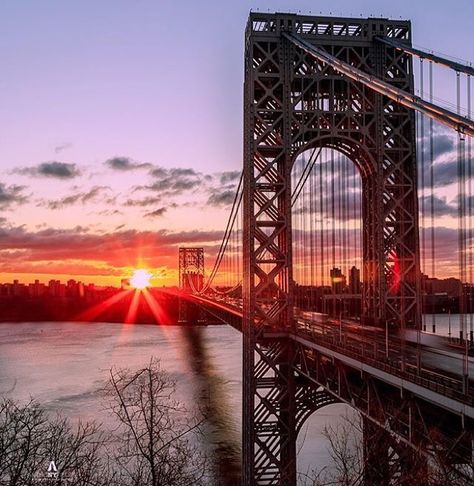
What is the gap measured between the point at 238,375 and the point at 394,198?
39.2m

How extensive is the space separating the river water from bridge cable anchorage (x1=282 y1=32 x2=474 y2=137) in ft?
40.0

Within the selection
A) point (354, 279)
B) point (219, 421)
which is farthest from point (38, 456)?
point (219, 421)

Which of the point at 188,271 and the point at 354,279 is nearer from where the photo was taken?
the point at 354,279

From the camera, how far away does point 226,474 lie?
2917 centimetres

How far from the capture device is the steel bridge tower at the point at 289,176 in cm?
2120

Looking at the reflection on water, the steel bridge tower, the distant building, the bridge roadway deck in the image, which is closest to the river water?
the reflection on water

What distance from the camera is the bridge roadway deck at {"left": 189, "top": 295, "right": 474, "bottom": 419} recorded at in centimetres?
1006

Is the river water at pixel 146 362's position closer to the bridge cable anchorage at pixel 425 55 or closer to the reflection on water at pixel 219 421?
the reflection on water at pixel 219 421

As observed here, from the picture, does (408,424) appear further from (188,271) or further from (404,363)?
(188,271)

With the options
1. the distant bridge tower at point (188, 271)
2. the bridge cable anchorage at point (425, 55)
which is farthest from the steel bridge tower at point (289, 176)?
the distant bridge tower at point (188, 271)

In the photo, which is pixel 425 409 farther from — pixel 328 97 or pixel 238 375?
pixel 238 375

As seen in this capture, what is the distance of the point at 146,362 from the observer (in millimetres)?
65375

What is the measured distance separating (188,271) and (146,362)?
232ft

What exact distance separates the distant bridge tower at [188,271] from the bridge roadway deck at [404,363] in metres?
110
